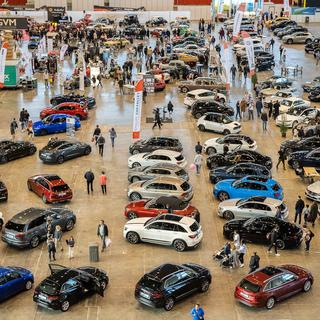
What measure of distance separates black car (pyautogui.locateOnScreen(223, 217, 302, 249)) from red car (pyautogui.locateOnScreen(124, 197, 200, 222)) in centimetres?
175

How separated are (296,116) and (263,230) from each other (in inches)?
716

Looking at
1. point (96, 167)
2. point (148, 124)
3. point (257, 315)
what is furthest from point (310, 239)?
point (148, 124)

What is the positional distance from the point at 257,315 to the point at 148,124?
24002 millimetres

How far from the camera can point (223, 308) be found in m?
21.9

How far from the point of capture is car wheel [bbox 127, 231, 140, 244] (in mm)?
26375

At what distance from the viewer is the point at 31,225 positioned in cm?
2608

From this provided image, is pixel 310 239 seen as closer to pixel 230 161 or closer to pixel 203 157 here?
pixel 230 161

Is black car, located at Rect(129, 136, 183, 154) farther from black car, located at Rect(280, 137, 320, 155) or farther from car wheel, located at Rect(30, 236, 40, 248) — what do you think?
car wheel, located at Rect(30, 236, 40, 248)

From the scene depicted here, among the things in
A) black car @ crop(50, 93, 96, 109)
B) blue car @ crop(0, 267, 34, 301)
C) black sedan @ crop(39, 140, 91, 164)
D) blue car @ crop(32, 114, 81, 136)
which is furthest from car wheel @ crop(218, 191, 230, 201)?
black car @ crop(50, 93, 96, 109)

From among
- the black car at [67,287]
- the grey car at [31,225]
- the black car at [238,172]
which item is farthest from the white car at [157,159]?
the black car at [67,287]

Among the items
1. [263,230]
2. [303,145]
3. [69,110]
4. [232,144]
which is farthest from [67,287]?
[69,110]

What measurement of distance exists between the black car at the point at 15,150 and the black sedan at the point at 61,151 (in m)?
1.36

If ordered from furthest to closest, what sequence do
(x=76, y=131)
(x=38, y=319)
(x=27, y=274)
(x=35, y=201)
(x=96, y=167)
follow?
(x=76, y=131) < (x=96, y=167) < (x=35, y=201) < (x=27, y=274) < (x=38, y=319)

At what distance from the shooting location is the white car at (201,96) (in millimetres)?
47834
